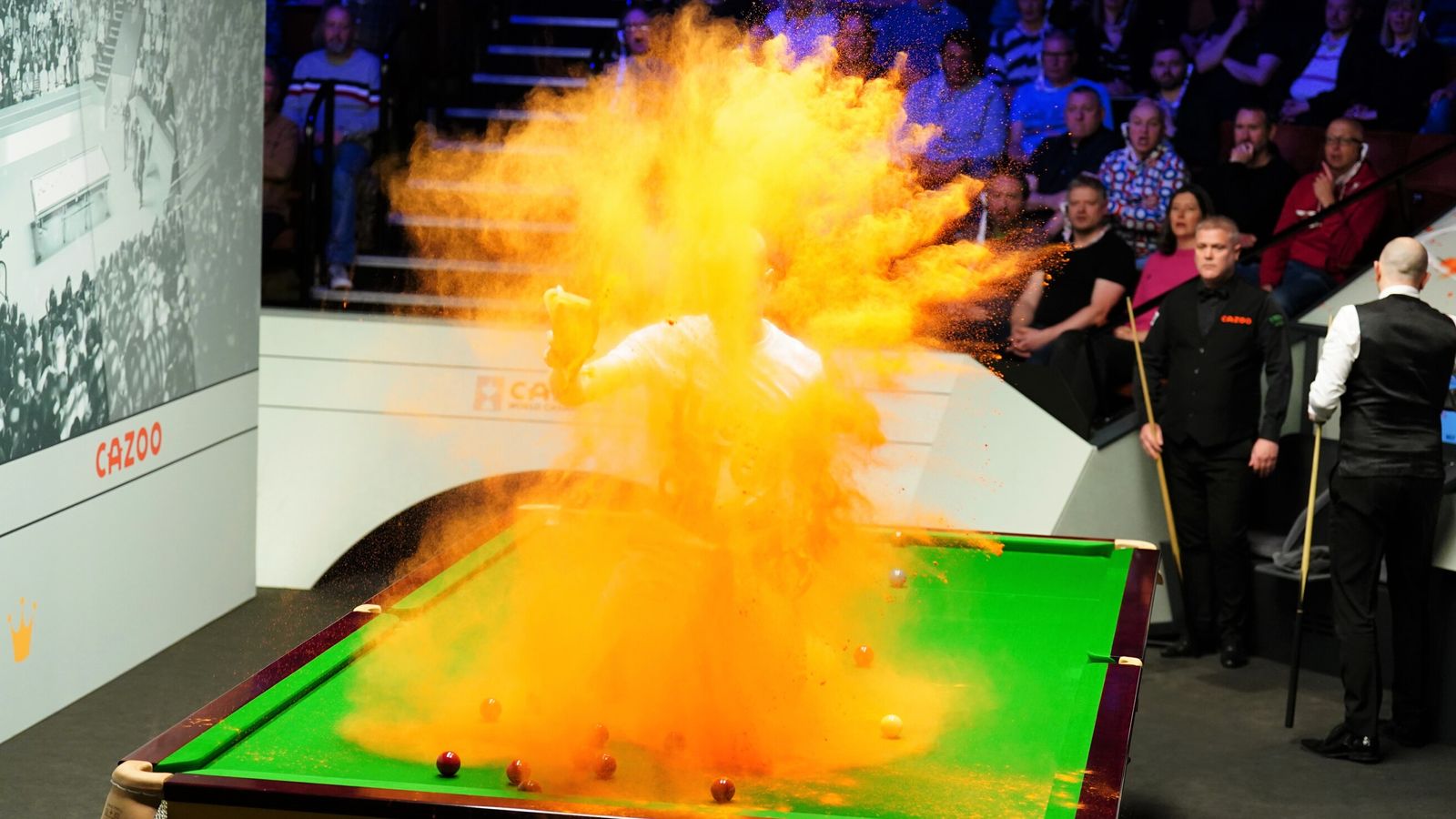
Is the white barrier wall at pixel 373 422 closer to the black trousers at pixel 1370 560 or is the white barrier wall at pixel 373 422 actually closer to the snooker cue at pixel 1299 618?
the snooker cue at pixel 1299 618

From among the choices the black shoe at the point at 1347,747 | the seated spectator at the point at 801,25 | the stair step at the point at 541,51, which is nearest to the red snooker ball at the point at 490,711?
the seated spectator at the point at 801,25

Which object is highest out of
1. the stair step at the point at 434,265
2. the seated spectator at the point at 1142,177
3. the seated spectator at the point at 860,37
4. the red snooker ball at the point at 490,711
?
the seated spectator at the point at 860,37

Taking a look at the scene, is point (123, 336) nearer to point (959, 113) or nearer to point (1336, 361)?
point (959, 113)

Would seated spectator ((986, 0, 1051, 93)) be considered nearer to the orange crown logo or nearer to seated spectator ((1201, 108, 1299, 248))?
seated spectator ((1201, 108, 1299, 248))

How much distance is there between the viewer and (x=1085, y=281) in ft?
23.4

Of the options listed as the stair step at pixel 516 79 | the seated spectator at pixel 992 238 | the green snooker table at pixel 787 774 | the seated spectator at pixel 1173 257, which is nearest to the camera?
the green snooker table at pixel 787 774

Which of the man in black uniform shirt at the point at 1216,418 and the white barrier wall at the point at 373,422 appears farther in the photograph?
the white barrier wall at the point at 373,422

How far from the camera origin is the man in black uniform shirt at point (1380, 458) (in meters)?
5.38

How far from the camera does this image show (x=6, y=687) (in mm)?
5461

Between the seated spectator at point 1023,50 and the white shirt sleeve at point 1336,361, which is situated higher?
the seated spectator at point 1023,50

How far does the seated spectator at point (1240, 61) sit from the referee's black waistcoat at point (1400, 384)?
2416mm

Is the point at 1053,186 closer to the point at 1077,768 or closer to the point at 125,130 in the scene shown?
the point at 125,130

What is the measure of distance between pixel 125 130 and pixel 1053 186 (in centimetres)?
398

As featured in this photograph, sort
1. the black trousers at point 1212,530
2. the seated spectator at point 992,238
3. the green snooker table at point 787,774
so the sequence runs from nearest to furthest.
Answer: the green snooker table at point 787,774
the black trousers at point 1212,530
the seated spectator at point 992,238
